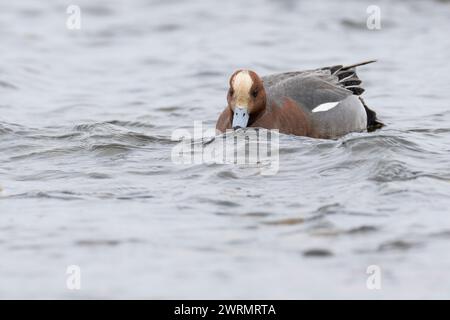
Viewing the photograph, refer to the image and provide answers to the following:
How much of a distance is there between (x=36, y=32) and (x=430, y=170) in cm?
1045

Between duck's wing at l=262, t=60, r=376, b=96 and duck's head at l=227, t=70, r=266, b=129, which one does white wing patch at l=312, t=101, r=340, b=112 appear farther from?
duck's head at l=227, t=70, r=266, b=129

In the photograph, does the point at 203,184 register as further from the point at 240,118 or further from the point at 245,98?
the point at 245,98

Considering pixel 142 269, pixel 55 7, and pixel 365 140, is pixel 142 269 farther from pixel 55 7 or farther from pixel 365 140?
pixel 55 7

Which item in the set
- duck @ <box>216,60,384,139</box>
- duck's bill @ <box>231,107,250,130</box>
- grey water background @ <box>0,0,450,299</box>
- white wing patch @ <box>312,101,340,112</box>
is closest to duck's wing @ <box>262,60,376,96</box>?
duck @ <box>216,60,384,139</box>

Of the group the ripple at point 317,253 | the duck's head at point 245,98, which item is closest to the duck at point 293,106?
the duck's head at point 245,98

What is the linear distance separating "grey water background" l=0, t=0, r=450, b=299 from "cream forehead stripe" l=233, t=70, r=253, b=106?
62cm

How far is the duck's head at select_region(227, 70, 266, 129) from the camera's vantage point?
9.63m

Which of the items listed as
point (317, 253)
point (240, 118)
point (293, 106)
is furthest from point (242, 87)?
point (317, 253)

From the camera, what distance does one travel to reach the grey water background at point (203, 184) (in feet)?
20.1

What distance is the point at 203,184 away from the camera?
8.24m

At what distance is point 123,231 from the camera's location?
6.92 m

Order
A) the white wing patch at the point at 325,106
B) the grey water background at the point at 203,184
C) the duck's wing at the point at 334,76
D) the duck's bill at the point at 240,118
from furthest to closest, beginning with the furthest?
the duck's wing at the point at 334,76
the white wing patch at the point at 325,106
the duck's bill at the point at 240,118
the grey water background at the point at 203,184

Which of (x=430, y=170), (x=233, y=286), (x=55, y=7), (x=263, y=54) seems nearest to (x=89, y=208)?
(x=233, y=286)

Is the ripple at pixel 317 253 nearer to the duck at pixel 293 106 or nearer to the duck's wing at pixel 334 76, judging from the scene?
the duck at pixel 293 106
